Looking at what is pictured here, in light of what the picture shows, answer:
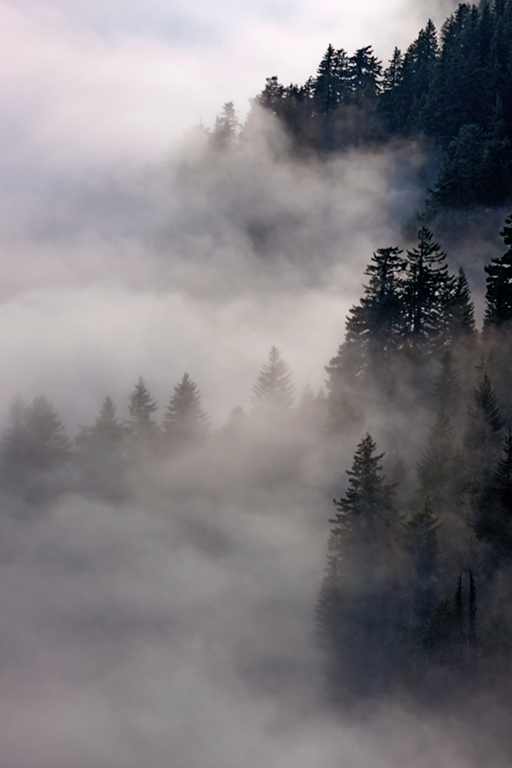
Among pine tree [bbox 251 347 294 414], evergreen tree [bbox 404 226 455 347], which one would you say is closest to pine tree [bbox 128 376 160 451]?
pine tree [bbox 251 347 294 414]

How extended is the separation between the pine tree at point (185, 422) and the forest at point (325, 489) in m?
0.23

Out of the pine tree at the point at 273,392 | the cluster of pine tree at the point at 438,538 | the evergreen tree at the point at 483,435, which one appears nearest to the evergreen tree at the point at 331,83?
the pine tree at the point at 273,392

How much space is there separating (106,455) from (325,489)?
936 inches

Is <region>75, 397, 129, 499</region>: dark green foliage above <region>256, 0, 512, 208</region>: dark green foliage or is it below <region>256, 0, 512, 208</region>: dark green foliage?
below

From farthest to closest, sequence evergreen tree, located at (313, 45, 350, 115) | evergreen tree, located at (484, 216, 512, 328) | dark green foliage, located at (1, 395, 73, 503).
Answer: evergreen tree, located at (313, 45, 350, 115) < dark green foliage, located at (1, 395, 73, 503) < evergreen tree, located at (484, 216, 512, 328)

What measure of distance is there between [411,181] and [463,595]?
235ft

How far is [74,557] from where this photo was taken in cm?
8706

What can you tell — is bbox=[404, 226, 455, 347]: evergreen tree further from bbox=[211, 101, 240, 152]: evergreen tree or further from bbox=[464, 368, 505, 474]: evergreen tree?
bbox=[211, 101, 240, 152]: evergreen tree

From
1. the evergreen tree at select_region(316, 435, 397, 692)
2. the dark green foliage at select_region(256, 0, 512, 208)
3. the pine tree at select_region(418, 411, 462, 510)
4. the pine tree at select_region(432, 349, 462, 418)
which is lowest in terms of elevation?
the evergreen tree at select_region(316, 435, 397, 692)

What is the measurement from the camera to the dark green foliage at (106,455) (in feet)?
253

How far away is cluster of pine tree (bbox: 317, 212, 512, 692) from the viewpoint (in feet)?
167

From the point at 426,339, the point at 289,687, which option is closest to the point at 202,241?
the point at 426,339

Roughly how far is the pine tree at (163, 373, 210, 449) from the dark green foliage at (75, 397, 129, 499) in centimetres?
505

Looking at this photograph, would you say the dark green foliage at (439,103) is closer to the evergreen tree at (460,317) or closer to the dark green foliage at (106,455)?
the evergreen tree at (460,317)
